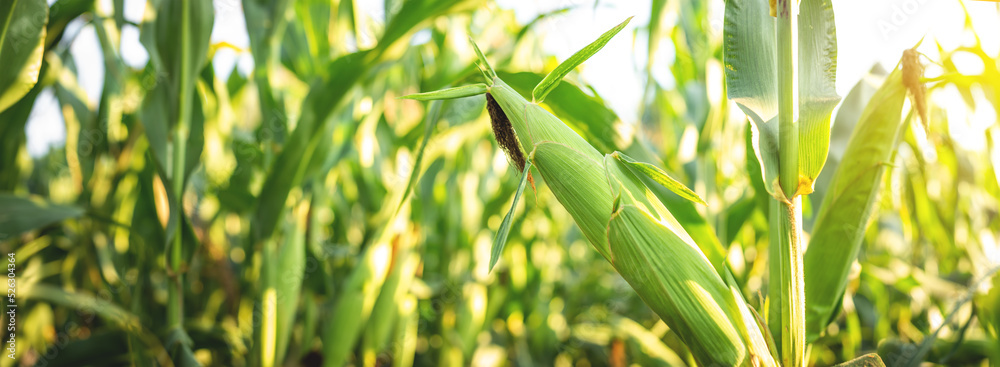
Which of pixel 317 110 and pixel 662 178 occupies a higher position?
pixel 317 110

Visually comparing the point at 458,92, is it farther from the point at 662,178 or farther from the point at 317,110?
the point at 317,110

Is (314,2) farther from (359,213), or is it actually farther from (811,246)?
(811,246)

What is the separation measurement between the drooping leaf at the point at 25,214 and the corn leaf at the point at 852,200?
0.73 meters

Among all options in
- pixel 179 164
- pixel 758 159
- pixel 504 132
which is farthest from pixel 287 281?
pixel 758 159

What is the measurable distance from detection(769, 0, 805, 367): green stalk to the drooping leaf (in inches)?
27.1

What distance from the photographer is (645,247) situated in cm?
24

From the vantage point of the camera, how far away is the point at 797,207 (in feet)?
0.88

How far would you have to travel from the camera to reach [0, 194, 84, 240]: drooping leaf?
1.55 feet

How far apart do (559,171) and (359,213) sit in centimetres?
107

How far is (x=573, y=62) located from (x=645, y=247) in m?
0.11

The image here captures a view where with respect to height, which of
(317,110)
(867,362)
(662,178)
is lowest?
(867,362)

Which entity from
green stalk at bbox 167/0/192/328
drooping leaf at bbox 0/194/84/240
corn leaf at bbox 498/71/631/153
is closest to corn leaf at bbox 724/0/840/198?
corn leaf at bbox 498/71/631/153

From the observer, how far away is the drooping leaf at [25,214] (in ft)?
1.55

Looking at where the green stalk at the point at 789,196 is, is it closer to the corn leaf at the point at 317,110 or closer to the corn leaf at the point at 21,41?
the corn leaf at the point at 317,110
